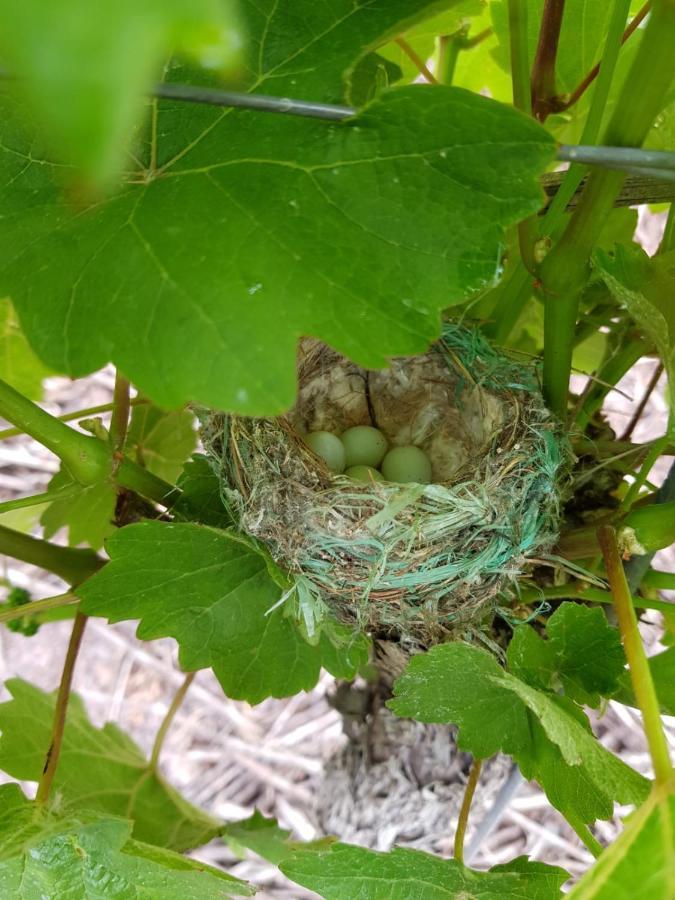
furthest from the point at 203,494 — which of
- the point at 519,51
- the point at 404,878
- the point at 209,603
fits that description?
the point at 519,51

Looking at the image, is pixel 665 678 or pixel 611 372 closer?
pixel 665 678

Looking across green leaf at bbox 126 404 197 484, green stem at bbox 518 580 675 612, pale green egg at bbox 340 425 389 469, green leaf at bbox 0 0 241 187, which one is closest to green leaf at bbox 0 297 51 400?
green leaf at bbox 126 404 197 484

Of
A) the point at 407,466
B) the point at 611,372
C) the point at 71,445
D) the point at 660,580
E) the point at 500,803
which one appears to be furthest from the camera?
the point at 500,803

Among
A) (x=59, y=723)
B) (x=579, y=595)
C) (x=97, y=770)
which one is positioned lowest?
(x=97, y=770)

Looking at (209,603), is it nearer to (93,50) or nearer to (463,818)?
(463,818)

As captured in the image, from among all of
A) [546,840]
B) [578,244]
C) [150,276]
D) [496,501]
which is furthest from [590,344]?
[546,840]

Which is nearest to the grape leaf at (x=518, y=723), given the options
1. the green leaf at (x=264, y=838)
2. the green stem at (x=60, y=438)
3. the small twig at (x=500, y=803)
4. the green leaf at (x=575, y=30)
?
the green stem at (x=60, y=438)

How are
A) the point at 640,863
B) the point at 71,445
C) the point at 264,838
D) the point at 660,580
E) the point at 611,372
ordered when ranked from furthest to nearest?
1. the point at 264,838
2. the point at 611,372
3. the point at 660,580
4. the point at 71,445
5. the point at 640,863

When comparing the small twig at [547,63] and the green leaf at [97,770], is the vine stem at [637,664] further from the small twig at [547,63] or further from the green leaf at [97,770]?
the green leaf at [97,770]

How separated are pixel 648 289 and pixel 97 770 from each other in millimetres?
993

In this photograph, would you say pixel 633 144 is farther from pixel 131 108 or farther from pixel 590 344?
pixel 590 344

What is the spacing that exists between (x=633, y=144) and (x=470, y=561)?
0.45 m

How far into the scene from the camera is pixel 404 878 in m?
0.78

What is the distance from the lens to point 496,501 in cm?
93
